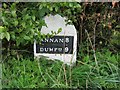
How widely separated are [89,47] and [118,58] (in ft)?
1.28

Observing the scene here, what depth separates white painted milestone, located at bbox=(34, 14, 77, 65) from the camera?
3438mm

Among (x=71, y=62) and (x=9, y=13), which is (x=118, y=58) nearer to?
(x=71, y=62)

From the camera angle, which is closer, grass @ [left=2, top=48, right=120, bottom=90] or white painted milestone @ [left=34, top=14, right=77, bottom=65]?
grass @ [left=2, top=48, right=120, bottom=90]

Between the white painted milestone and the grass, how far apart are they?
80 mm

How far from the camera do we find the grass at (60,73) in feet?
10.0

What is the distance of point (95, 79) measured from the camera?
309 cm

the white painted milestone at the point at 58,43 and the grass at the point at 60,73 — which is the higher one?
the white painted milestone at the point at 58,43

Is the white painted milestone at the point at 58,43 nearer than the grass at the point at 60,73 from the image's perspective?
No

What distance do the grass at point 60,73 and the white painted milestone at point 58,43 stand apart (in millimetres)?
80

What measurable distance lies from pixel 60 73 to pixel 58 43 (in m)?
0.36

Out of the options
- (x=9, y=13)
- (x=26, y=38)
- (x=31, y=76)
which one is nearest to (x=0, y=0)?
(x=9, y=13)

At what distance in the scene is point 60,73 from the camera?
125 inches

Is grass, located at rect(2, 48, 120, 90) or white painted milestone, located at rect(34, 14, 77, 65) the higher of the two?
white painted milestone, located at rect(34, 14, 77, 65)

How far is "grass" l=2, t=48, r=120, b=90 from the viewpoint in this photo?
3.06 metres
